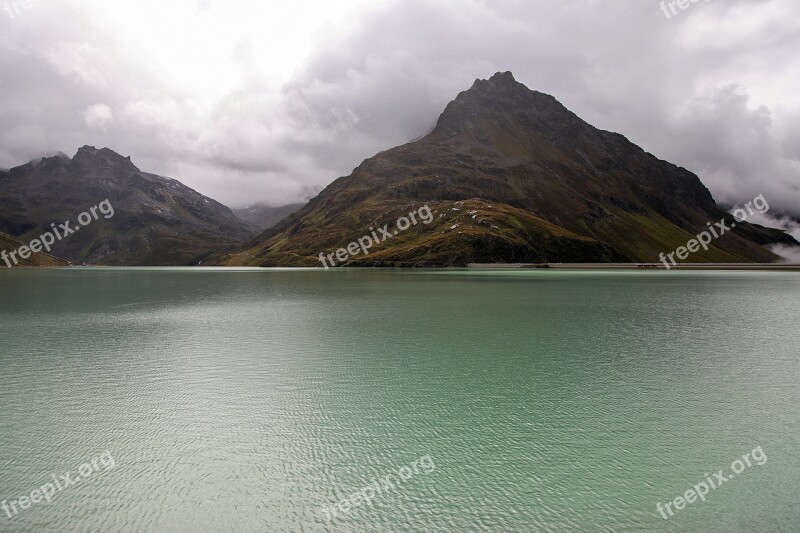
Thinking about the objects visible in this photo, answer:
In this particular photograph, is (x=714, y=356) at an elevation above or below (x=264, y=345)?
below

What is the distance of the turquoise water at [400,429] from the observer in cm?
1252

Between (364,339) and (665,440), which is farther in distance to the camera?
(364,339)

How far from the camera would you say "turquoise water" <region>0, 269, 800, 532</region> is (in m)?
12.5

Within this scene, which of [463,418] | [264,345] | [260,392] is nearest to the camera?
[463,418]

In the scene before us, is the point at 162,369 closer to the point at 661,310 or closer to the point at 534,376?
the point at 534,376

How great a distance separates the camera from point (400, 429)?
1833cm

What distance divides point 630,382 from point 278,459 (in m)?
19.8

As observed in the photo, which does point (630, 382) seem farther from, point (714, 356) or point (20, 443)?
point (20, 443)

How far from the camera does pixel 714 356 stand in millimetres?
31594

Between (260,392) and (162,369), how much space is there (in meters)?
9.10

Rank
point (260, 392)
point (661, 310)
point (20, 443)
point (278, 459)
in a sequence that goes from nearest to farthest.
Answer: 1. point (278, 459)
2. point (20, 443)
3. point (260, 392)
4. point (661, 310)

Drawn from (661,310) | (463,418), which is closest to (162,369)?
(463,418)

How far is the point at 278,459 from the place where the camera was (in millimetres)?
15711

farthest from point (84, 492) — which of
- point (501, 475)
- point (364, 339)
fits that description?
point (364, 339)
